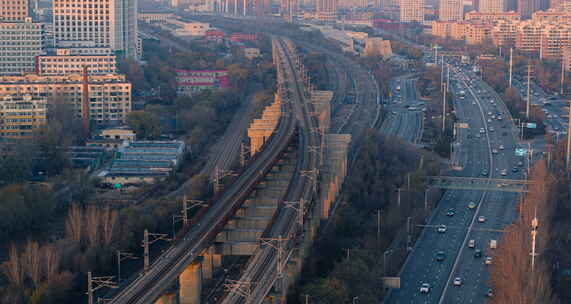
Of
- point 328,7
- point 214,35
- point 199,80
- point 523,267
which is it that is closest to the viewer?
point 523,267

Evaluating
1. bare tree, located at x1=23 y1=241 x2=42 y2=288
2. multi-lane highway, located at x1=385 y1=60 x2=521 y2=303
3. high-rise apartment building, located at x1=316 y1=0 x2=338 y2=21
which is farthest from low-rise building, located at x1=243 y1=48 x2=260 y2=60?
high-rise apartment building, located at x1=316 y1=0 x2=338 y2=21

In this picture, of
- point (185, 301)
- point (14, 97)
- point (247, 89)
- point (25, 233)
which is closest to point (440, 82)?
point (247, 89)

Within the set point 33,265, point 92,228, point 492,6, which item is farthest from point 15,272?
point 492,6

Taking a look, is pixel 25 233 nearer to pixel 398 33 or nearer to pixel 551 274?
pixel 551 274

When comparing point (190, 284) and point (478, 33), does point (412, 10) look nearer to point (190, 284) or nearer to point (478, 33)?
point (478, 33)

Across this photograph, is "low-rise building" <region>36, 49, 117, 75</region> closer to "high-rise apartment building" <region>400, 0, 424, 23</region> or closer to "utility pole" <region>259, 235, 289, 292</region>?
"utility pole" <region>259, 235, 289, 292</region>

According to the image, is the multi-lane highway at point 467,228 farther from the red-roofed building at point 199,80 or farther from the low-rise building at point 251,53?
the low-rise building at point 251,53
